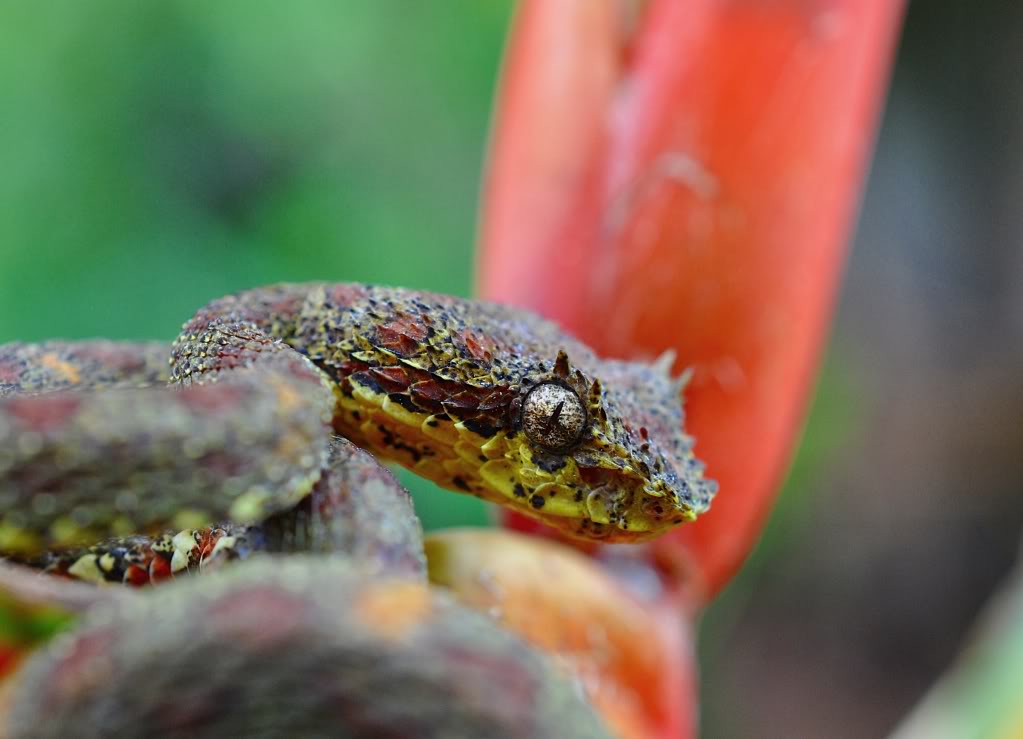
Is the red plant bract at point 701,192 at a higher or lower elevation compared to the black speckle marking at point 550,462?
higher

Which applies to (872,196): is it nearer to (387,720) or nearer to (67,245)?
(67,245)

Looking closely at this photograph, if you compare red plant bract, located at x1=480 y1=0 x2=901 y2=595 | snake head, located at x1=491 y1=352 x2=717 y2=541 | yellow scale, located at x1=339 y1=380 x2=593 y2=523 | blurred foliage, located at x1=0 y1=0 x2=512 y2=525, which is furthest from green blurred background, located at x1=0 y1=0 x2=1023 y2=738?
red plant bract, located at x1=480 y1=0 x2=901 y2=595

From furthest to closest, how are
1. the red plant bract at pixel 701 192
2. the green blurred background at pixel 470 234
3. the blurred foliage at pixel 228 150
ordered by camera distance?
the green blurred background at pixel 470 234
the blurred foliage at pixel 228 150
the red plant bract at pixel 701 192

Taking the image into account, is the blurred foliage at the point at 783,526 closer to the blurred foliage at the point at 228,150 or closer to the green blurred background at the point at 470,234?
the green blurred background at the point at 470,234

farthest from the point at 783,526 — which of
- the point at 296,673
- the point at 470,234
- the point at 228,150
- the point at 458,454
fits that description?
the point at 296,673

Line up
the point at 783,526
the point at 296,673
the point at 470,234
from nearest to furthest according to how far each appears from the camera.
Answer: the point at 296,673, the point at 470,234, the point at 783,526

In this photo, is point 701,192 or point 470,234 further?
point 470,234

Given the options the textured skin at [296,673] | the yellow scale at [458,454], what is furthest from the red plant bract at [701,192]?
A: the textured skin at [296,673]

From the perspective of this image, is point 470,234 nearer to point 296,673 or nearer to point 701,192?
point 701,192
